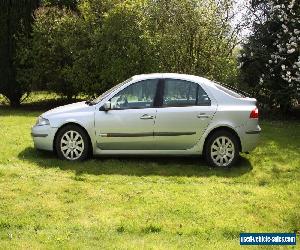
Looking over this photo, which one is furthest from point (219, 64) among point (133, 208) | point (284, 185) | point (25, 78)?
point (133, 208)

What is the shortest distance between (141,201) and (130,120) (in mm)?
2196

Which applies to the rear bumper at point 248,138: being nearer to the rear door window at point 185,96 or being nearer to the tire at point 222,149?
the tire at point 222,149

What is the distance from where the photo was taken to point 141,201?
21.6 feet

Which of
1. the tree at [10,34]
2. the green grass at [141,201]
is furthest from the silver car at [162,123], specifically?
the tree at [10,34]

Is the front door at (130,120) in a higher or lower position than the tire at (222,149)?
higher

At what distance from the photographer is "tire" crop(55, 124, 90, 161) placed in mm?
8633

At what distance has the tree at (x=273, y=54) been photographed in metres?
13.5

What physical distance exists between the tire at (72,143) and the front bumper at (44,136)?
12 cm

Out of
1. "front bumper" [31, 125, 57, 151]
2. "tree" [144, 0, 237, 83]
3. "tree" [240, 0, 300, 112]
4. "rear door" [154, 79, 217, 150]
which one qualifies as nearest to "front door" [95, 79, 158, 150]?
"rear door" [154, 79, 217, 150]

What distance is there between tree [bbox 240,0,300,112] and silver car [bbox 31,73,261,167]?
16.9ft

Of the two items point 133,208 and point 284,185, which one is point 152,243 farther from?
point 284,185

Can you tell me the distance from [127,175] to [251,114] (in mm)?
2455

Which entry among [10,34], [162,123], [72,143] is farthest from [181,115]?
[10,34]

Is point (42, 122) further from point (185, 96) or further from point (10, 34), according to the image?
point (10, 34)
